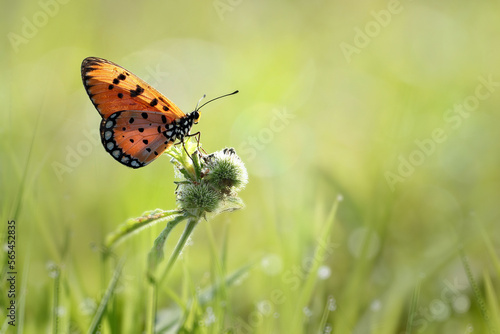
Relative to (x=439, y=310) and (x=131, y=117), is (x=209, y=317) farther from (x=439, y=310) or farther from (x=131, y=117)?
(x=439, y=310)

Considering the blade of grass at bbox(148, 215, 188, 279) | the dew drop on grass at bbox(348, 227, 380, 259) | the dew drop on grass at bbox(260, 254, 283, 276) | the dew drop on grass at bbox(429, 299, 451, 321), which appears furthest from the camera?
the dew drop on grass at bbox(348, 227, 380, 259)

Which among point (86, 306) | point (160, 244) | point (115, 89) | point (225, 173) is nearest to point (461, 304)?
point (225, 173)

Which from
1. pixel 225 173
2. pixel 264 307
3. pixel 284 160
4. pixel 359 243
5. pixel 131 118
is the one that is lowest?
pixel 264 307

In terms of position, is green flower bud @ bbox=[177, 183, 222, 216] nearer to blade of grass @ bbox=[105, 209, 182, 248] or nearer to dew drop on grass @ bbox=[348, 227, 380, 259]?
blade of grass @ bbox=[105, 209, 182, 248]

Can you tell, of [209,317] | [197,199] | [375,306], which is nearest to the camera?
[197,199]

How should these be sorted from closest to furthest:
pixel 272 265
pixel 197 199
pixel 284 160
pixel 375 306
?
pixel 197 199 < pixel 375 306 < pixel 272 265 < pixel 284 160

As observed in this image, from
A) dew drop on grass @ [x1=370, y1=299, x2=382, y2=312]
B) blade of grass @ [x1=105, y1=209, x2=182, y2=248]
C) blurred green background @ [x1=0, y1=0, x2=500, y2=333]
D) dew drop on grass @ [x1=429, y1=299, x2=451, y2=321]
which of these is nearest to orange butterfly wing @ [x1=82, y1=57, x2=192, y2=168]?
blurred green background @ [x1=0, y1=0, x2=500, y2=333]

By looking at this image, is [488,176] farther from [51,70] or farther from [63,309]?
[51,70]
